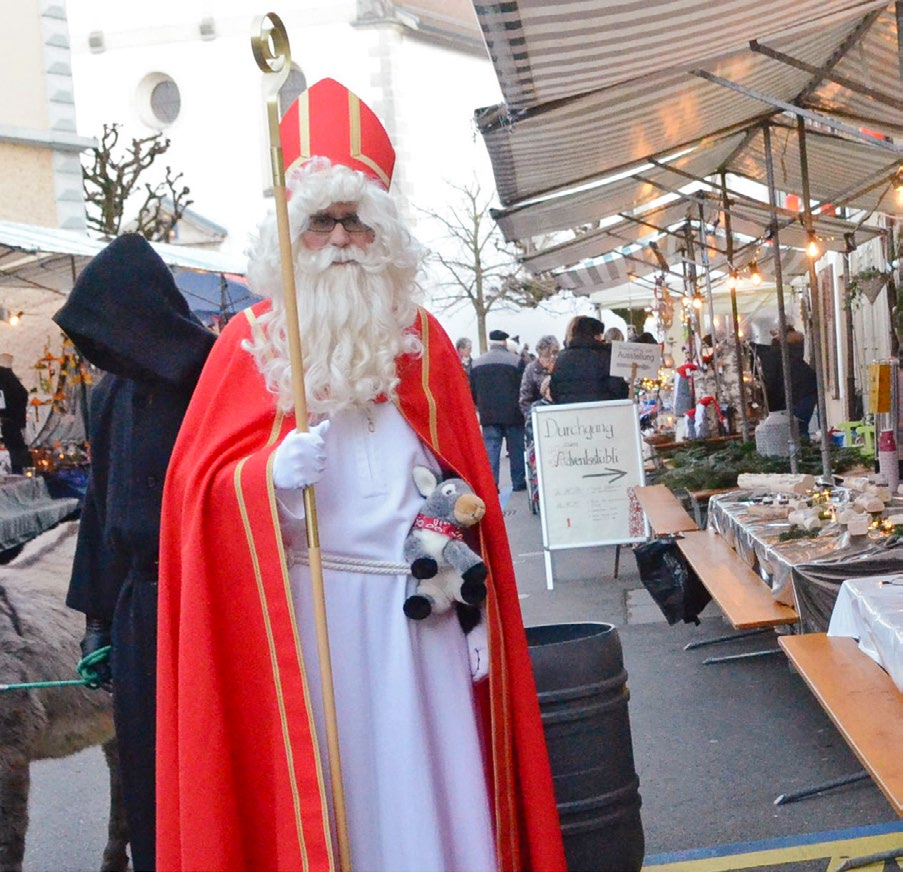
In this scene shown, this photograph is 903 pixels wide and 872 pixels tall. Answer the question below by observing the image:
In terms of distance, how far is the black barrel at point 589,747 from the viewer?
3.56 m

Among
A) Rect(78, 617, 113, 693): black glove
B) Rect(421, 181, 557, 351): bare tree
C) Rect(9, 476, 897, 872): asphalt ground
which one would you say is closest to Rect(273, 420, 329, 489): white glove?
Rect(78, 617, 113, 693): black glove

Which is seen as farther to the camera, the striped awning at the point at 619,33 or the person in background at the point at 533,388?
the person in background at the point at 533,388

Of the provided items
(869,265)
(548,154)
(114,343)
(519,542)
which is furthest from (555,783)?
(869,265)

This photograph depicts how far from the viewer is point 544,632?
3852mm

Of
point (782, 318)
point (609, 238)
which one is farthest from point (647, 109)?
point (609, 238)

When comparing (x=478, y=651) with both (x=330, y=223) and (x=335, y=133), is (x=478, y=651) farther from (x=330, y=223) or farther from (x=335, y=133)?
(x=335, y=133)

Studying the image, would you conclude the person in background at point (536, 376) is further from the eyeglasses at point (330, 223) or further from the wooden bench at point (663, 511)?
the eyeglasses at point (330, 223)

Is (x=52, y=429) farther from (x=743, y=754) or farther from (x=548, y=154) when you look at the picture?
(x=743, y=754)

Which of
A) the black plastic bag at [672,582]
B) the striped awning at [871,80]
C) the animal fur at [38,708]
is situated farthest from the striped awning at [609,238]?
the animal fur at [38,708]

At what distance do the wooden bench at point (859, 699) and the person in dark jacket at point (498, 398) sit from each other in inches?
397

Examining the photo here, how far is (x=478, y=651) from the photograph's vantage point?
310 centimetres

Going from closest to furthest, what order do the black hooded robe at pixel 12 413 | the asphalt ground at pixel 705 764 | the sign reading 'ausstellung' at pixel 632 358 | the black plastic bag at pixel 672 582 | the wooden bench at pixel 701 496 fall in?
the asphalt ground at pixel 705 764
the black plastic bag at pixel 672 582
the wooden bench at pixel 701 496
the sign reading 'ausstellung' at pixel 632 358
the black hooded robe at pixel 12 413

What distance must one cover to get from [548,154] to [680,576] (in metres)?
2.62

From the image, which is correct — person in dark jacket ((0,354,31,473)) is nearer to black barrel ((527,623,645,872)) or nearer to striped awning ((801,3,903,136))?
striped awning ((801,3,903,136))
